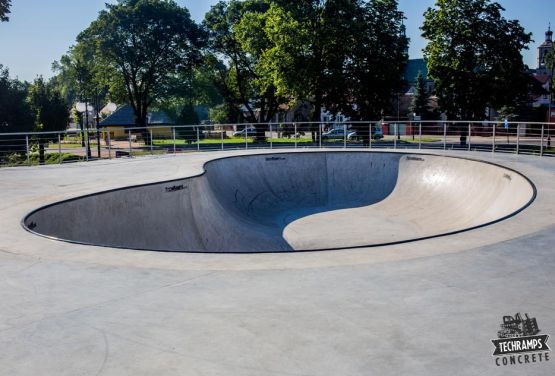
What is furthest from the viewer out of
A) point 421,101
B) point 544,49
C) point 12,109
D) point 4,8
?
point 544,49

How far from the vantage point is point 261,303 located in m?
4.98

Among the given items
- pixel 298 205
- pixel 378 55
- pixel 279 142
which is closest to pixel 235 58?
pixel 279 142

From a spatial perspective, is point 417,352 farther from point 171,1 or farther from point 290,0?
point 171,1

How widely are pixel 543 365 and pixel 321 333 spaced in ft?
5.60

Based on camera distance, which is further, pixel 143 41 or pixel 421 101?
pixel 421 101

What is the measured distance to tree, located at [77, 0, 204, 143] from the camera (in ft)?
157

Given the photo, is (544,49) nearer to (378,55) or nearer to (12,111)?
(378,55)

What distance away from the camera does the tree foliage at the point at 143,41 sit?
157ft

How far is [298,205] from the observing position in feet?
63.2

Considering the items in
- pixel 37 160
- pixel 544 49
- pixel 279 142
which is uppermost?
pixel 544 49

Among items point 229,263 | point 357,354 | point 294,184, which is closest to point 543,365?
point 357,354

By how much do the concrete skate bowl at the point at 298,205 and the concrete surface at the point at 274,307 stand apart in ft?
3.96

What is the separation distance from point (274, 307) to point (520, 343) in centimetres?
219

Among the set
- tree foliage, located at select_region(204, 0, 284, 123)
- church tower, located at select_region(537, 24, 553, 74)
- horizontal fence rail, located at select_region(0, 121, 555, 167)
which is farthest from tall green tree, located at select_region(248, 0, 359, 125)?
church tower, located at select_region(537, 24, 553, 74)
